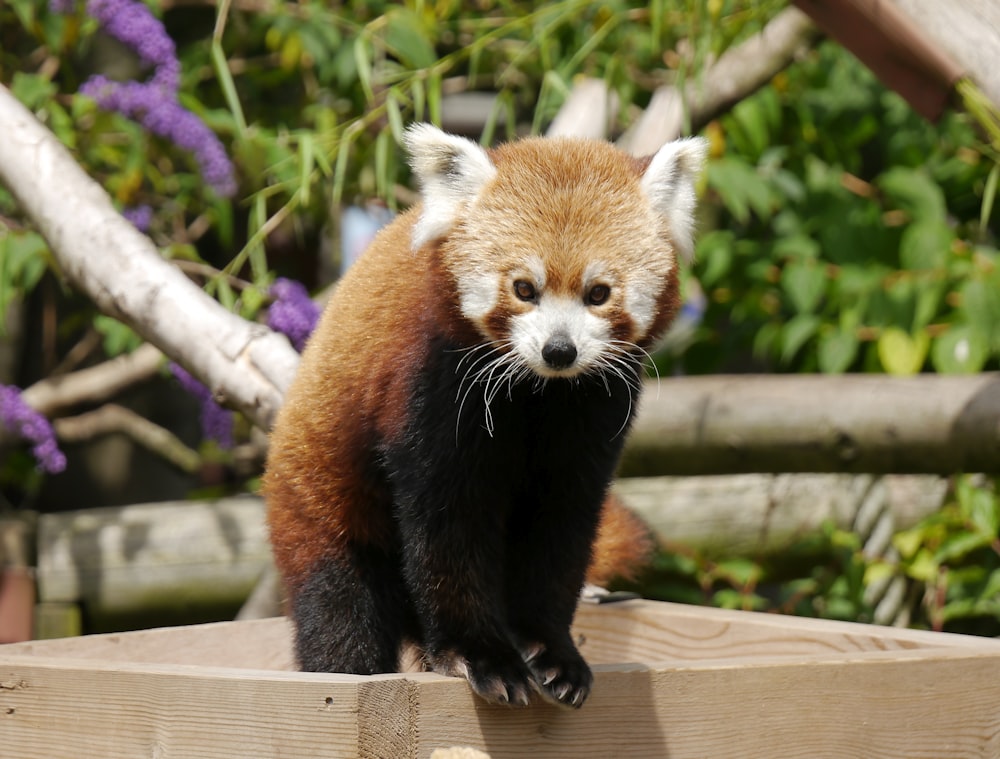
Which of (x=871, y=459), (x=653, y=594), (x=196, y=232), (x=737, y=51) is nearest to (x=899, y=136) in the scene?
(x=737, y=51)

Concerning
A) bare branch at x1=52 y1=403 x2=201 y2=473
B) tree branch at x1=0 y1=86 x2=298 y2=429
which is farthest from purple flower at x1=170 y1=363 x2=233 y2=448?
bare branch at x1=52 y1=403 x2=201 y2=473

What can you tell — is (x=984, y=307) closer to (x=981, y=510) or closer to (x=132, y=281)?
(x=981, y=510)

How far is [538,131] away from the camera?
3666mm

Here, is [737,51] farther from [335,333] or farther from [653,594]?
[335,333]

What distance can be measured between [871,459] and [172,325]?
194 centimetres

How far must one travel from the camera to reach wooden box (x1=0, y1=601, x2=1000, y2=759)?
1548 millimetres

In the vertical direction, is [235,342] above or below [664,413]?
above

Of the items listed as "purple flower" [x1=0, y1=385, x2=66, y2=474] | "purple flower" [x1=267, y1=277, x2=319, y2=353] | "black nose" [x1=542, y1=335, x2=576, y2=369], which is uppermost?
"black nose" [x1=542, y1=335, x2=576, y2=369]

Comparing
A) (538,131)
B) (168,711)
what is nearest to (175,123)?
(538,131)

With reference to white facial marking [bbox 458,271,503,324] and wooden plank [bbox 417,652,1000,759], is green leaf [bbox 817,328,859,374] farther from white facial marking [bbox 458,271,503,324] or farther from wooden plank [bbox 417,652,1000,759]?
white facial marking [bbox 458,271,503,324]

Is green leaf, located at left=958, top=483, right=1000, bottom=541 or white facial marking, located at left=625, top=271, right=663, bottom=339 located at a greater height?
white facial marking, located at left=625, top=271, right=663, bottom=339

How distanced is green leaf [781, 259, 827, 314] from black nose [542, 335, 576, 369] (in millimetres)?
2303

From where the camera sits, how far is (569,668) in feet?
5.84

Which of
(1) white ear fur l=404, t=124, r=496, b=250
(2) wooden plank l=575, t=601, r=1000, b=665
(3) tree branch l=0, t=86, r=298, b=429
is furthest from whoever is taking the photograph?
(3) tree branch l=0, t=86, r=298, b=429
